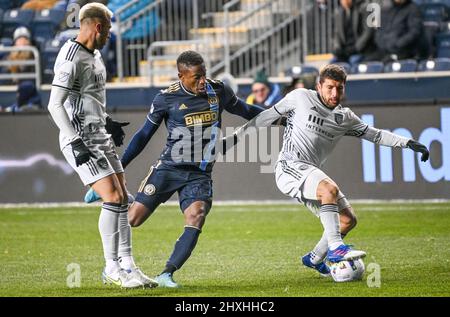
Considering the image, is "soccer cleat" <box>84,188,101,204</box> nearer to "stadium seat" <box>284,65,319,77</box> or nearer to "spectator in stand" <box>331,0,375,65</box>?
"stadium seat" <box>284,65,319,77</box>

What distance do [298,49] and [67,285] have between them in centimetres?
1133

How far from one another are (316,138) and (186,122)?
3.84 feet

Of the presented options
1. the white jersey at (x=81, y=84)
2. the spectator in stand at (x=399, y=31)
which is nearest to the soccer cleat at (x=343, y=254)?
the white jersey at (x=81, y=84)

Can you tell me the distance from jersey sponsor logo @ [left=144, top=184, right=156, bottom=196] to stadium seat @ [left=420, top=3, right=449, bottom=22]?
10.7 meters

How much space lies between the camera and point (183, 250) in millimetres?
8922

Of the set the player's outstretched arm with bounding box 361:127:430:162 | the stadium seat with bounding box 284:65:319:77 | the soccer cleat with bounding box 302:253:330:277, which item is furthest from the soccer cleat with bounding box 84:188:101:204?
the stadium seat with bounding box 284:65:319:77

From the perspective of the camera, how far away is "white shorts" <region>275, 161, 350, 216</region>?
9273 millimetres

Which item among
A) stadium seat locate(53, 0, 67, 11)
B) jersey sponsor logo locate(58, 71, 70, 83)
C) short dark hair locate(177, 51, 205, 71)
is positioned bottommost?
jersey sponsor logo locate(58, 71, 70, 83)

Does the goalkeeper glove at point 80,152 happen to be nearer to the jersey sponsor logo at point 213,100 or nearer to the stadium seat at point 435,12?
the jersey sponsor logo at point 213,100

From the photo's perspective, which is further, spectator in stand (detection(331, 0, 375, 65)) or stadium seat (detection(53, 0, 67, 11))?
stadium seat (detection(53, 0, 67, 11))

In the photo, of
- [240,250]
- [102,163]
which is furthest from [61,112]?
[240,250]

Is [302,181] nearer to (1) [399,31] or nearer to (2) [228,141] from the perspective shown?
(2) [228,141]

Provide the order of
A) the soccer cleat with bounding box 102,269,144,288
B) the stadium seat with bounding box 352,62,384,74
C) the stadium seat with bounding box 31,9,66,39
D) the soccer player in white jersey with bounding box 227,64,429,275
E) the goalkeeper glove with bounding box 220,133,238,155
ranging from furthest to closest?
1. the stadium seat with bounding box 31,9,66,39
2. the stadium seat with bounding box 352,62,384,74
3. the goalkeeper glove with bounding box 220,133,238,155
4. the soccer player in white jersey with bounding box 227,64,429,275
5. the soccer cleat with bounding box 102,269,144,288

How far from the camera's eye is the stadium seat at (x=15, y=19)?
21922 millimetres
